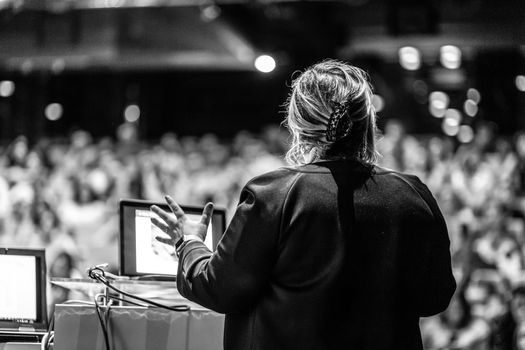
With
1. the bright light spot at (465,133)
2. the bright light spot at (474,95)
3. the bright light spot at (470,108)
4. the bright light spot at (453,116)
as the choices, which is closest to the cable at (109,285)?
the bright light spot at (465,133)

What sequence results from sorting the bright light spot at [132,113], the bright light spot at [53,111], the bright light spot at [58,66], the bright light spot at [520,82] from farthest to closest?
the bright light spot at [132,113], the bright light spot at [53,111], the bright light spot at [58,66], the bright light spot at [520,82]

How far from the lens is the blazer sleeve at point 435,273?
1.78 metres

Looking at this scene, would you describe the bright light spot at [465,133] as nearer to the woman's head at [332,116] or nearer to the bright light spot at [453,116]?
the bright light spot at [453,116]

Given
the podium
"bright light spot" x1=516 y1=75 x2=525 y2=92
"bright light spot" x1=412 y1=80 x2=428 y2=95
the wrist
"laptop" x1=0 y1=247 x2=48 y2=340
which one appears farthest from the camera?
"bright light spot" x1=412 y1=80 x2=428 y2=95

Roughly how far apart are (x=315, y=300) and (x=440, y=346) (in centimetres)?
483

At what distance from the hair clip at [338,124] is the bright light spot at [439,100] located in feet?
38.9

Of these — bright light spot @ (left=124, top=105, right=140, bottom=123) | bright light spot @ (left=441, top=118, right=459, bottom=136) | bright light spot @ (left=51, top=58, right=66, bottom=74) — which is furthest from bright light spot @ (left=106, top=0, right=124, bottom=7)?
bright light spot @ (left=441, top=118, right=459, bottom=136)

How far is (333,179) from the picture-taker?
1734 millimetres

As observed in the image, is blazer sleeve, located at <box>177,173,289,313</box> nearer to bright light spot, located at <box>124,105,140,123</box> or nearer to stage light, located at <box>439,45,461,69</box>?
stage light, located at <box>439,45,461,69</box>

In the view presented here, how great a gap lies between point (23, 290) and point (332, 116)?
1209 millimetres

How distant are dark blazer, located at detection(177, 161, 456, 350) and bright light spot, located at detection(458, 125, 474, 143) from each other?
10124 millimetres

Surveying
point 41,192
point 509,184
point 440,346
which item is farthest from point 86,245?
point 509,184

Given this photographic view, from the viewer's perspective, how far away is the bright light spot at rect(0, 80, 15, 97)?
1315cm

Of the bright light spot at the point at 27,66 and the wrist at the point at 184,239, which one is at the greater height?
the bright light spot at the point at 27,66
